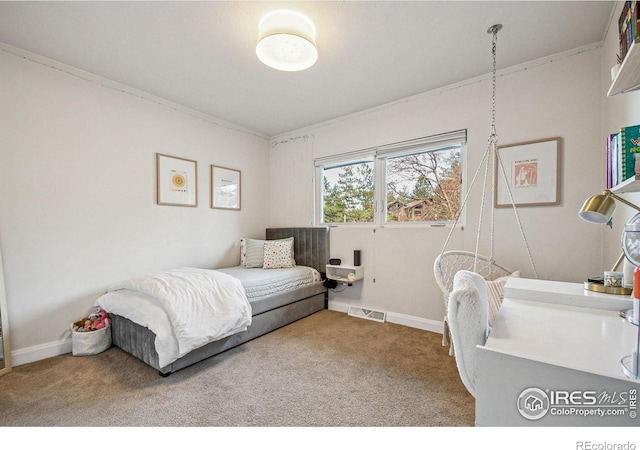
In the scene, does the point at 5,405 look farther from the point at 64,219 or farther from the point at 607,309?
the point at 607,309

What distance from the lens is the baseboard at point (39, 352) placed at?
2.18 m

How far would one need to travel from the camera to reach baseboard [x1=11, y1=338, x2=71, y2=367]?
7.15ft

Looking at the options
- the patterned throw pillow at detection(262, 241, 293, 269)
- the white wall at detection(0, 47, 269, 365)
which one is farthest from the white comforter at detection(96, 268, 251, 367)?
the patterned throw pillow at detection(262, 241, 293, 269)

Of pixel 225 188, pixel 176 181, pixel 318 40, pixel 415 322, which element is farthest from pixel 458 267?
pixel 176 181

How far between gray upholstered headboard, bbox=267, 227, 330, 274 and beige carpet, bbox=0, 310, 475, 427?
1.28 meters

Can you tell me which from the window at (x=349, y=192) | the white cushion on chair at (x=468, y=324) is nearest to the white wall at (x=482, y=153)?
the window at (x=349, y=192)

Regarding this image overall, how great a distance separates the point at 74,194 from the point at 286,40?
2292 mm

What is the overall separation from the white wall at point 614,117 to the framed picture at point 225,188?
371 cm

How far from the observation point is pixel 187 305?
208 centimetres

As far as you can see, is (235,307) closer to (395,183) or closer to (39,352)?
Answer: (39,352)

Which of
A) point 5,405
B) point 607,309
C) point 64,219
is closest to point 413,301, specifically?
point 607,309

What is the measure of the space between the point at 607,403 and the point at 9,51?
154 inches

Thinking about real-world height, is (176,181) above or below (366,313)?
above
